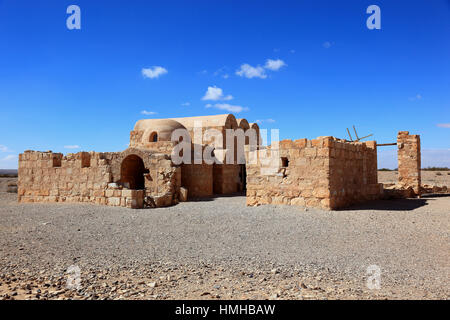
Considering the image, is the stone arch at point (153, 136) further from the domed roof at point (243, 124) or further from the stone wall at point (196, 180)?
the domed roof at point (243, 124)

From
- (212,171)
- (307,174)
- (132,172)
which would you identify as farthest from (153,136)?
(307,174)

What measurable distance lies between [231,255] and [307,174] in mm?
4292

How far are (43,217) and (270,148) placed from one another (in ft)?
20.8

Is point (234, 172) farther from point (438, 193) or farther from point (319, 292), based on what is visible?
point (319, 292)

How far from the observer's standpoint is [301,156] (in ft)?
27.6

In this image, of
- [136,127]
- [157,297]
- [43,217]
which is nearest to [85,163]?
[43,217]

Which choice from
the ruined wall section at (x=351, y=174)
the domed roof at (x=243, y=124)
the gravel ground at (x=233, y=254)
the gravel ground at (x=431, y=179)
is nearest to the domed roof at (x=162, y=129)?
the domed roof at (x=243, y=124)

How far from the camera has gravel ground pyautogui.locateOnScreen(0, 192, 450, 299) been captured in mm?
3404

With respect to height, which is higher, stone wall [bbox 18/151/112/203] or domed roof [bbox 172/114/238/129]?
domed roof [bbox 172/114/238/129]

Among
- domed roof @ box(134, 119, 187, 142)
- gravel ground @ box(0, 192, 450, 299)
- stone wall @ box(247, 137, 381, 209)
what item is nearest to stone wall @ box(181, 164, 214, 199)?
domed roof @ box(134, 119, 187, 142)

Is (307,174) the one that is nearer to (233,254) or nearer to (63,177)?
(233,254)

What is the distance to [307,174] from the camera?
829 cm

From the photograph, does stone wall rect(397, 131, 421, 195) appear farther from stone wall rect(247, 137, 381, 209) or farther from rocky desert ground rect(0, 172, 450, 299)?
rocky desert ground rect(0, 172, 450, 299)

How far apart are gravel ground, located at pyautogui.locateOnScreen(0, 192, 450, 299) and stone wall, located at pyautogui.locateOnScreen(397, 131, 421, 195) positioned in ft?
17.0
